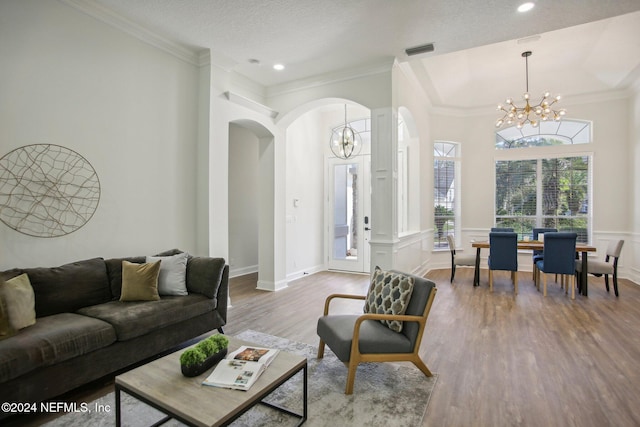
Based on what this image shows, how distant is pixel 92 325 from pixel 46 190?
141 centimetres

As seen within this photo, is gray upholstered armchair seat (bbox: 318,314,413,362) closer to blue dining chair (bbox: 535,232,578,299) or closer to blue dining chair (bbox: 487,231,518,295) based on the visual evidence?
blue dining chair (bbox: 487,231,518,295)

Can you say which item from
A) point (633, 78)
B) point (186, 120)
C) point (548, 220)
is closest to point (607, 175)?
point (548, 220)

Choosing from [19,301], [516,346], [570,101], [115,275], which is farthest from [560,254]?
[19,301]

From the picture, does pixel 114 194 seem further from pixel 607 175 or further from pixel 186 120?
pixel 607 175

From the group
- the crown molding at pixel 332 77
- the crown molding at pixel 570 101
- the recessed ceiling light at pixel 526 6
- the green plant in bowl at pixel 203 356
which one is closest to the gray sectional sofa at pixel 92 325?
the green plant in bowl at pixel 203 356

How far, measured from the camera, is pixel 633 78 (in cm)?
575

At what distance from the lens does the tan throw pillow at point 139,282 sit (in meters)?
2.97

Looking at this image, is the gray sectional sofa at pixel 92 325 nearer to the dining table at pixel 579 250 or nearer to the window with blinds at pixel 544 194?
the dining table at pixel 579 250

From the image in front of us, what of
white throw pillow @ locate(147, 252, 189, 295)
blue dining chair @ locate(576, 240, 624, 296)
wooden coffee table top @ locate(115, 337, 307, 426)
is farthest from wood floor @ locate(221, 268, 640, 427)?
wooden coffee table top @ locate(115, 337, 307, 426)

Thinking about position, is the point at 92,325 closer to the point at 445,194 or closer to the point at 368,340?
the point at 368,340

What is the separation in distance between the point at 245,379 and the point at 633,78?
7.83 metres

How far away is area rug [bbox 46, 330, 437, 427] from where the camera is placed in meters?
2.04

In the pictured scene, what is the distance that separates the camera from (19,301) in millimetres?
2291

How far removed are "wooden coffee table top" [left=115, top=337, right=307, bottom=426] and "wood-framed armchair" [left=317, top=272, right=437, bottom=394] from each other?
0.47 m
